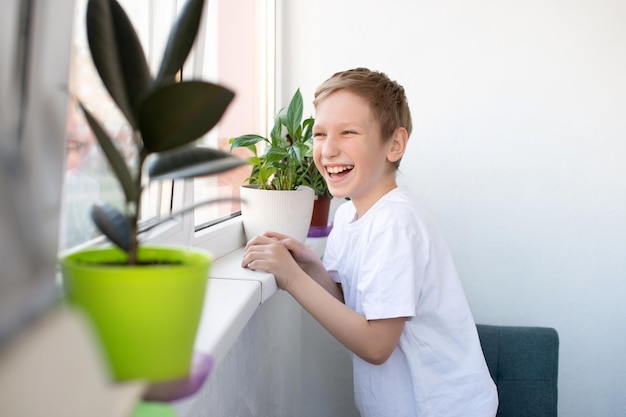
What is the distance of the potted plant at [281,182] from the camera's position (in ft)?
4.37

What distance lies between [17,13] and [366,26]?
1.45 m

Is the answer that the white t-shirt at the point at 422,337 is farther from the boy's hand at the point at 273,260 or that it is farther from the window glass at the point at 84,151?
the window glass at the point at 84,151

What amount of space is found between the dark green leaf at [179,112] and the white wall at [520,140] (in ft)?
4.62

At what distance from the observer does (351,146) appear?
1.21 meters

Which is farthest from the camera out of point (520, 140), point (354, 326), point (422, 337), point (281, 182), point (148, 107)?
point (520, 140)

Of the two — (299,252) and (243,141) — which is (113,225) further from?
(243,141)

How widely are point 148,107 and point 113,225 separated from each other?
96mm

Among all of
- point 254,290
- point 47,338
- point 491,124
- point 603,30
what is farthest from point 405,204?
point 603,30

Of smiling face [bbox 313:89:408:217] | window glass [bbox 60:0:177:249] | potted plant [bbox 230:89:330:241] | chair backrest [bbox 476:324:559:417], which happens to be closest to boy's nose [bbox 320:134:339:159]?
smiling face [bbox 313:89:408:217]

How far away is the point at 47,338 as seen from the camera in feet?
1.15

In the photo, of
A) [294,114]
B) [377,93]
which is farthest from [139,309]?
[294,114]

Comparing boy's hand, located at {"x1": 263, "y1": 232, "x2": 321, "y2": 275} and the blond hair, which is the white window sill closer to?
boy's hand, located at {"x1": 263, "y1": 232, "x2": 321, "y2": 275}

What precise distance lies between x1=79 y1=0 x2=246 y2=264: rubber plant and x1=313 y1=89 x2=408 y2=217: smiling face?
0.77 meters

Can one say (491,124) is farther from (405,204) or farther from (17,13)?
(17,13)
